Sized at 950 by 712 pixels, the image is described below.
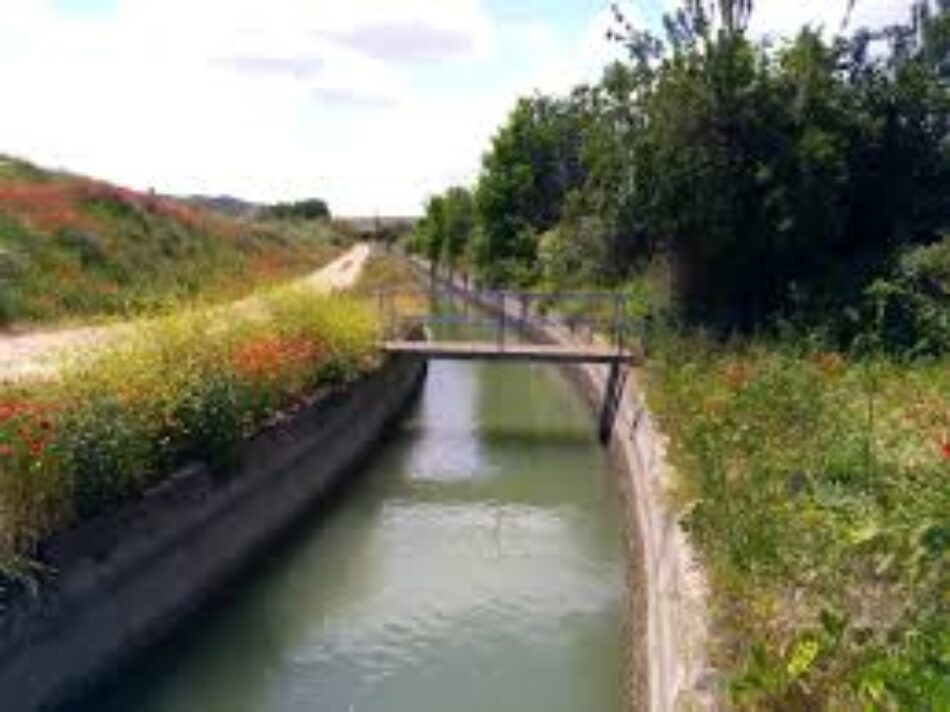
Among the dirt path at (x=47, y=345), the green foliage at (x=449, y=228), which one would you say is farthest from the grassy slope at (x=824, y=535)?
the green foliage at (x=449, y=228)

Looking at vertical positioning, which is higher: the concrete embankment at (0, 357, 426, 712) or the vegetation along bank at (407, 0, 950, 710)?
the vegetation along bank at (407, 0, 950, 710)

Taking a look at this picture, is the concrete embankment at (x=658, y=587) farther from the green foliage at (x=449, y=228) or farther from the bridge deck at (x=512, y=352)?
the green foliage at (x=449, y=228)

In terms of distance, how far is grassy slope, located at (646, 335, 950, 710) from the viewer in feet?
20.7

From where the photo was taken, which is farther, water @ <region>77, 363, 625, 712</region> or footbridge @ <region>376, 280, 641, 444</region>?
footbridge @ <region>376, 280, 641, 444</region>

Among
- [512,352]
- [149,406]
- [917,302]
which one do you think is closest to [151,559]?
[149,406]

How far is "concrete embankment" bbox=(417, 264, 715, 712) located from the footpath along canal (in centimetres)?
34

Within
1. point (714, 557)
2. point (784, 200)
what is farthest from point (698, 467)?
point (784, 200)

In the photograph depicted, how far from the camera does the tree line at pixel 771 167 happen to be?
19.6 m

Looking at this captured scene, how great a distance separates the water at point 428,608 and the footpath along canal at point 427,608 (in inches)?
0.8

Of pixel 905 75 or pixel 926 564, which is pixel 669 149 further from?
pixel 926 564

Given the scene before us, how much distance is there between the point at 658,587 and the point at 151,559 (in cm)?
405

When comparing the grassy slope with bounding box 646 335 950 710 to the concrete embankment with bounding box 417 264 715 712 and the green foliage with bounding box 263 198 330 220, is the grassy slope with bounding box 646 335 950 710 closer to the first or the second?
the concrete embankment with bounding box 417 264 715 712

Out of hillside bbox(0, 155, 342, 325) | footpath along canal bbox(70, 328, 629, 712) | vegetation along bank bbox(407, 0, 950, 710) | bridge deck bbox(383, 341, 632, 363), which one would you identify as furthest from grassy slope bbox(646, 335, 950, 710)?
hillside bbox(0, 155, 342, 325)

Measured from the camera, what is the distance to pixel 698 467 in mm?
11234
